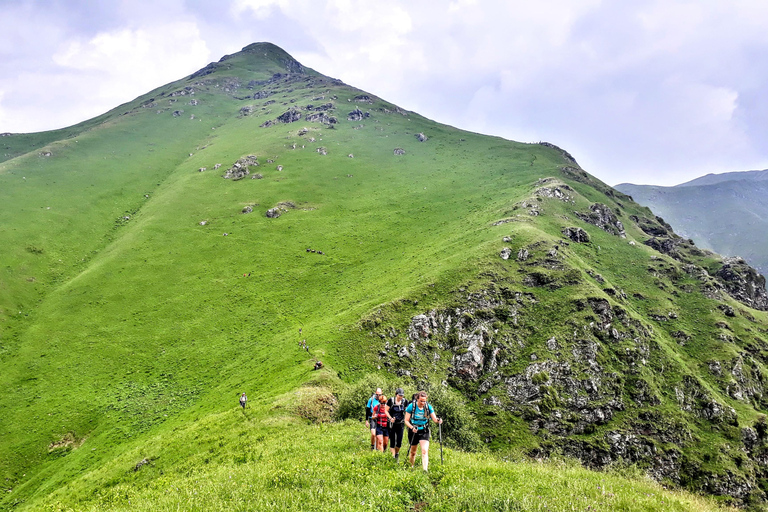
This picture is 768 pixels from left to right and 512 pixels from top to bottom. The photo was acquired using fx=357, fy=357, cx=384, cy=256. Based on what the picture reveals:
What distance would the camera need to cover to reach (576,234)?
92.6 m

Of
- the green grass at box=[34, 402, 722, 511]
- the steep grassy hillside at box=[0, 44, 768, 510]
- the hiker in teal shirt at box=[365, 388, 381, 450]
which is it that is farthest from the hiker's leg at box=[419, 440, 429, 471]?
the hiker in teal shirt at box=[365, 388, 381, 450]

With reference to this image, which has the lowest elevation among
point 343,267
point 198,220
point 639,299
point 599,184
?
point 639,299

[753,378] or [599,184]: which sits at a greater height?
[599,184]

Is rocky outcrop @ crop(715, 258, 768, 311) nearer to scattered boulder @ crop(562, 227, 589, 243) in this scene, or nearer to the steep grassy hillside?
the steep grassy hillside

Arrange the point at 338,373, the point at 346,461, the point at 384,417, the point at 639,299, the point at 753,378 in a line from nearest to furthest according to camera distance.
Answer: the point at 346,461 < the point at 384,417 < the point at 338,373 < the point at 753,378 < the point at 639,299

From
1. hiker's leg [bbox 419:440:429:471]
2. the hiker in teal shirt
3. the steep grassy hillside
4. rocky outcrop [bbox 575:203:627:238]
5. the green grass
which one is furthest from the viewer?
rocky outcrop [bbox 575:203:627:238]

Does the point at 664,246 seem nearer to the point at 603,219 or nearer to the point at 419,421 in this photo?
the point at 603,219

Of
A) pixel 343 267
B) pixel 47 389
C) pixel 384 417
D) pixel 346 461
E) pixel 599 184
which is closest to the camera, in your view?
pixel 346 461

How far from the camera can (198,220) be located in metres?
115

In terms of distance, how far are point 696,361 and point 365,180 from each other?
11827cm

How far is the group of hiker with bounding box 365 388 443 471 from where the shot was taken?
1563 centimetres

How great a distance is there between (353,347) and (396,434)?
38459mm

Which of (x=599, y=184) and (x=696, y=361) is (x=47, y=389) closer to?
(x=696, y=361)

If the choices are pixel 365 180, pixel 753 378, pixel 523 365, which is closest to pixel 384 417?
pixel 523 365
